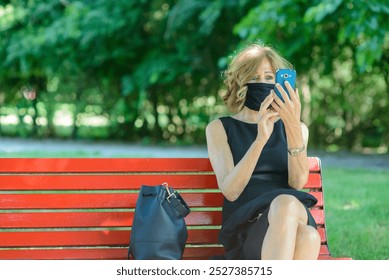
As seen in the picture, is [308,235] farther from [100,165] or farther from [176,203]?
[100,165]

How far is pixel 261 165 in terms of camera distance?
397cm

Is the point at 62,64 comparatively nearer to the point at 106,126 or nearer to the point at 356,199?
the point at 106,126

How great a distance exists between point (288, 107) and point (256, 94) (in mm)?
302

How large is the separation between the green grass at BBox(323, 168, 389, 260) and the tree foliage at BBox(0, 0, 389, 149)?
10.0 ft

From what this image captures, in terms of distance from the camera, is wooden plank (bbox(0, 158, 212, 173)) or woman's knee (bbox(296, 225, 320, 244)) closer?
woman's knee (bbox(296, 225, 320, 244))

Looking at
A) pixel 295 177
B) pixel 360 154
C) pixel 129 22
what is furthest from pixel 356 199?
pixel 129 22

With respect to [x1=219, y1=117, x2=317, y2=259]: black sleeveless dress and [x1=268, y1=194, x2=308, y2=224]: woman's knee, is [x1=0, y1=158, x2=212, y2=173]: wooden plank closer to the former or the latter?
[x1=219, y1=117, x2=317, y2=259]: black sleeveless dress

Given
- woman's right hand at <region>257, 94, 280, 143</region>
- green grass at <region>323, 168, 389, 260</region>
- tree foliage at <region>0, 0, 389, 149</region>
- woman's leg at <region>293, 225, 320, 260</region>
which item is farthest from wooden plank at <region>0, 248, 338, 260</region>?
tree foliage at <region>0, 0, 389, 149</region>

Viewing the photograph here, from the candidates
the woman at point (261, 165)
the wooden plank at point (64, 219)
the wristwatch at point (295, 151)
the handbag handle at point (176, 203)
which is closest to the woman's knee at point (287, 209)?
the woman at point (261, 165)

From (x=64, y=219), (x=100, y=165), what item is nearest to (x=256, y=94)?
(x=100, y=165)

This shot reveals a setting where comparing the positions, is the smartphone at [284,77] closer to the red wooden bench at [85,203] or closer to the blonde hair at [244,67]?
the blonde hair at [244,67]

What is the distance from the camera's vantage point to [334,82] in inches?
663

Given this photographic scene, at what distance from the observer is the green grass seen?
609cm

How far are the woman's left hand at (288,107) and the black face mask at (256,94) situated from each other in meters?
0.17
